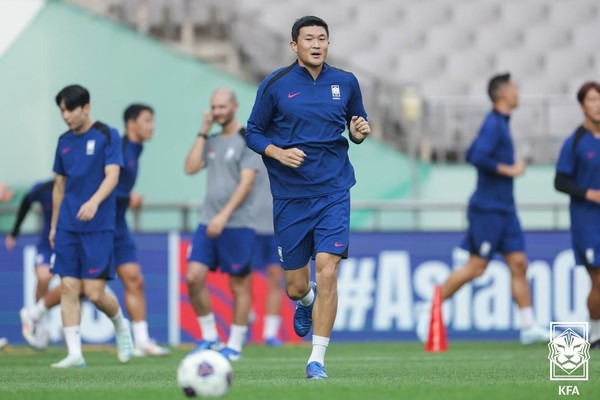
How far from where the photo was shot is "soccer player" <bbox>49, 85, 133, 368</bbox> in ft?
35.7

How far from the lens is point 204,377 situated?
678cm

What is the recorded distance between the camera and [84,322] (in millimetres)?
15539

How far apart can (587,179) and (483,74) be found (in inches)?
331

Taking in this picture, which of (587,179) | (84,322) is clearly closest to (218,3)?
A: (84,322)

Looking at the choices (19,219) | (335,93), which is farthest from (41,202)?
(335,93)

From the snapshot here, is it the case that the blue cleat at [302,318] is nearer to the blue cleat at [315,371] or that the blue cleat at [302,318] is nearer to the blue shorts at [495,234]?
the blue cleat at [315,371]

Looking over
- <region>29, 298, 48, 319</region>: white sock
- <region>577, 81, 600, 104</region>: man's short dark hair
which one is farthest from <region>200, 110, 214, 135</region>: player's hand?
<region>577, 81, 600, 104</region>: man's short dark hair

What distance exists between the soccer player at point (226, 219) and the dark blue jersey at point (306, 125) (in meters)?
3.14

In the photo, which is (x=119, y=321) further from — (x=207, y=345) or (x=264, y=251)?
(x=264, y=251)

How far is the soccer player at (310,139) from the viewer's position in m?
8.70

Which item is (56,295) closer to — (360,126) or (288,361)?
(288,361)

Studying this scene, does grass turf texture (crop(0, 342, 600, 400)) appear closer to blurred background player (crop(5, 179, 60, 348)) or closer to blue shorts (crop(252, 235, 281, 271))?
blurred background player (crop(5, 179, 60, 348))

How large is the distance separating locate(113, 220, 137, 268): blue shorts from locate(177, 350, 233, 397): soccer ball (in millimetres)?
5999

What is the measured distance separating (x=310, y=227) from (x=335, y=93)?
88cm
